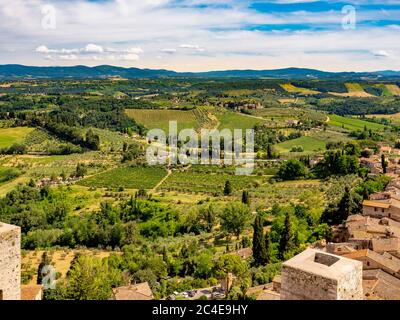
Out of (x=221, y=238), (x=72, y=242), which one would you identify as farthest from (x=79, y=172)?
(x=221, y=238)

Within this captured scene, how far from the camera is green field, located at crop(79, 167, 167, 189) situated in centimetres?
5528

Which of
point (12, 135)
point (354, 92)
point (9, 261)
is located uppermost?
Answer: point (354, 92)

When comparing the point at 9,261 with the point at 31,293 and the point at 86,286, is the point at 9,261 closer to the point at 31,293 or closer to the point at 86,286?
the point at 31,293

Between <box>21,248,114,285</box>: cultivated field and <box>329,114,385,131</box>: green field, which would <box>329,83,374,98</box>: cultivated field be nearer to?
<box>329,114,385,131</box>: green field

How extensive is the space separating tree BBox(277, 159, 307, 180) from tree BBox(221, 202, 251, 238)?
20279 mm

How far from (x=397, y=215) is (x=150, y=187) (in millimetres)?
29132

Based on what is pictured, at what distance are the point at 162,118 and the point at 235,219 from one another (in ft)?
229

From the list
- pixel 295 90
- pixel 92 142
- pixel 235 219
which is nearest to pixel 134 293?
pixel 235 219

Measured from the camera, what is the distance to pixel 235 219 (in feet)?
119

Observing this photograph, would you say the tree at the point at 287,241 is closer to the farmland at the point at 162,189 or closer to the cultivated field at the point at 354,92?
the farmland at the point at 162,189

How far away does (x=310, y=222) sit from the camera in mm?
36500

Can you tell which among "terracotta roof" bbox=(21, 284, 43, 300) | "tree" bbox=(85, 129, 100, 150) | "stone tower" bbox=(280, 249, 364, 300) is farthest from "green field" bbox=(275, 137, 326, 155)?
"stone tower" bbox=(280, 249, 364, 300)

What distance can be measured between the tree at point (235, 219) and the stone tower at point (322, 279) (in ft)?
88.4

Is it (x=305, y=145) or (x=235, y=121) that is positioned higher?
(x=235, y=121)
